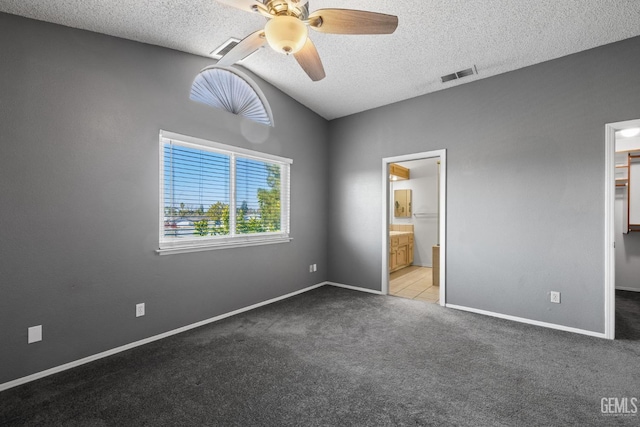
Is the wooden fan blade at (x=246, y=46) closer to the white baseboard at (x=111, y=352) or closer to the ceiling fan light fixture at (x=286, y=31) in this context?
the ceiling fan light fixture at (x=286, y=31)

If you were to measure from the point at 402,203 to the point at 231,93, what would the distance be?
4.84 metres

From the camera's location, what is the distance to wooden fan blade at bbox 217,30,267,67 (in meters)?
1.95

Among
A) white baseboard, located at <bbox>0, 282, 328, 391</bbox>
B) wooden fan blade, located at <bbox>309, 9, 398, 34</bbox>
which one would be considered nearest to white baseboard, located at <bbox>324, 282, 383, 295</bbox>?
white baseboard, located at <bbox>0, 282, 328, 391</bbox>

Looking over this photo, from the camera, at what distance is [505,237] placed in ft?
11.2

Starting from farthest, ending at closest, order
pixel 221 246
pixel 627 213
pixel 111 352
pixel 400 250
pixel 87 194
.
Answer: pixel 400 250 < pixel 627 213 < pixel 221 246 < pixel 111 352 < pixel 87 194

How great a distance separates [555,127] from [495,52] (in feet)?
3.46

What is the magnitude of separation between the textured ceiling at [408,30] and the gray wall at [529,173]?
0.88 ft

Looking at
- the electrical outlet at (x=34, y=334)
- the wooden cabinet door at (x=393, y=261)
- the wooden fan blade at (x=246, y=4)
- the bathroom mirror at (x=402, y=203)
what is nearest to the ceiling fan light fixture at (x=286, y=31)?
the wooden fan blade at (x=246, y=4)

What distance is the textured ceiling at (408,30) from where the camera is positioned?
7.53 ft

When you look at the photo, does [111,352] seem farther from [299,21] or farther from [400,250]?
[400,250]

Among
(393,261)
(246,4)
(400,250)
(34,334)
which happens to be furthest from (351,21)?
(400,250)

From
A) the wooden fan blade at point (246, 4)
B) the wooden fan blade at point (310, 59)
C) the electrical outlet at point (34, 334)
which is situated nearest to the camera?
the wooden fan blade at point (246, 4)

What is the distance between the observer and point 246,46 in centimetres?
205

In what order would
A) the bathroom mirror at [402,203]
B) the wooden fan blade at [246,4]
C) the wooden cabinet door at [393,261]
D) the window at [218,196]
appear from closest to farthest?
1. the wooden fan blade at [246,4]
2. the window at [218,196]
3. the wooden cabinet door at [393,261]
4. the bathroom mirror at [402,203]
